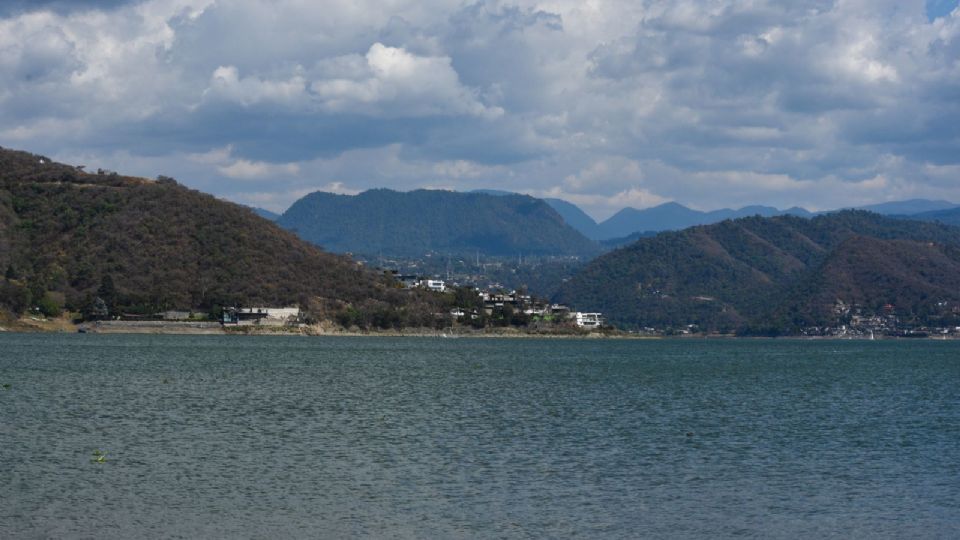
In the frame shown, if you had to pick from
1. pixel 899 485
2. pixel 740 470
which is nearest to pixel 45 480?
pixel 740 470

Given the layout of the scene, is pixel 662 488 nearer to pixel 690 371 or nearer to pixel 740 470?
pixel 740 470

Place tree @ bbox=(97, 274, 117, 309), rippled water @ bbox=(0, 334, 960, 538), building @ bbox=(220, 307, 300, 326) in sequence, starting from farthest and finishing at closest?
1. building @ bbox=(220, 307, 300, 326)
2. tree @ bbox=(97, 274, 117, 309)
3. rippled water @ bbox=(0, 334, 960, 538)

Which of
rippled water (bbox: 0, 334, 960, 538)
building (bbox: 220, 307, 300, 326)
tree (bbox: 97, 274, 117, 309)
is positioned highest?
tree (bbox: 97, 274, 117, 309)

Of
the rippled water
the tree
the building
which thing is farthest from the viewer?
the building

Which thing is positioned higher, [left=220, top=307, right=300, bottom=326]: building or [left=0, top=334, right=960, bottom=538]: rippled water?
[left=220, top=307, right=300, bottom=326]: building

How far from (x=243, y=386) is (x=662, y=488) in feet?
145

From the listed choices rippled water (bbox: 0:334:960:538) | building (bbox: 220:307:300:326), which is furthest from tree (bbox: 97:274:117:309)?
rippled water (bbox: 0:334:960:538)

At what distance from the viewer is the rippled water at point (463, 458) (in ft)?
103

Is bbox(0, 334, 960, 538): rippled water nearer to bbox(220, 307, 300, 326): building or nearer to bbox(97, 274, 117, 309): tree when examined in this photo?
bbox(97, 274, 117, 309): tree

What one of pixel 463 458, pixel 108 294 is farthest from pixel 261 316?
pixel 463 458

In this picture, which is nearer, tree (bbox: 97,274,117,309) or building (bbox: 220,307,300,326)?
tree (bbox: 97,274,117,309)

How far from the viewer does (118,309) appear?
182000mm

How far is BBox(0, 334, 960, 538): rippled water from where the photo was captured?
103ft

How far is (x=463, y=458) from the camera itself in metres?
42.5
